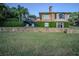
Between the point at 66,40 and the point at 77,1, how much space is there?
50 centimetres

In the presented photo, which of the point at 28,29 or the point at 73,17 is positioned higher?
the point at 73,17

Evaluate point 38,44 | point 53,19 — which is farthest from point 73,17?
point 38,44

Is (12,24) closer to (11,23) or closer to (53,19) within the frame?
(11,23)

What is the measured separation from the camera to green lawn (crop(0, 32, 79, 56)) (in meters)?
2.73

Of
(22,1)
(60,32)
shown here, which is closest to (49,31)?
(60,32)

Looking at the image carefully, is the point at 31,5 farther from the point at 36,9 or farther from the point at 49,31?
the point at 49,31

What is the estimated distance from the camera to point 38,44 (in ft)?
9.00

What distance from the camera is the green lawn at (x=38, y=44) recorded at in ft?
8.97

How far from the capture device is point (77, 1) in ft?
8.96

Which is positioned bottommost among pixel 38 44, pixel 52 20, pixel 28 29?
pixel 38 44

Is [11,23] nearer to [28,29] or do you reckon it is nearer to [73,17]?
[28,29]

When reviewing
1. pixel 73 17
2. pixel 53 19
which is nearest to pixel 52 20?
pixel 53 19

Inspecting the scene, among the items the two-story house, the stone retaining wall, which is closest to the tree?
the two-story house

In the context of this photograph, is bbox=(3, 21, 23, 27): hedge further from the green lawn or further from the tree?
the tree
